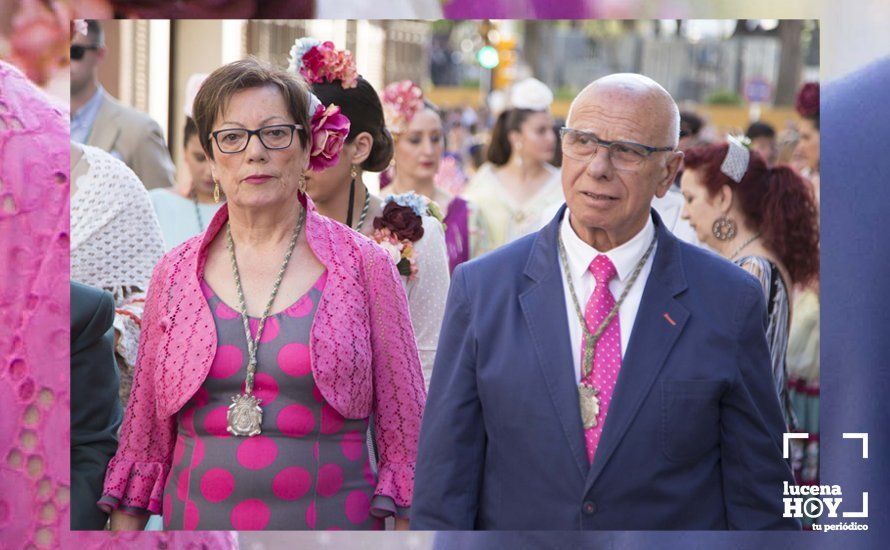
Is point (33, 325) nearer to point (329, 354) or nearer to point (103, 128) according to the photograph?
point (103, 128)

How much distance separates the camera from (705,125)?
5.59 meters

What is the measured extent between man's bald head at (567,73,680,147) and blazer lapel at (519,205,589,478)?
1.33 ft

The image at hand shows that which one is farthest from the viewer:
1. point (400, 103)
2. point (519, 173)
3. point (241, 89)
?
point (519, 173)

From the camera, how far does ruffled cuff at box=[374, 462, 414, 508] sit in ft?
14.6

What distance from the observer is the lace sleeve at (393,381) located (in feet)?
14.5

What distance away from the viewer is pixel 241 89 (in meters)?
4.40

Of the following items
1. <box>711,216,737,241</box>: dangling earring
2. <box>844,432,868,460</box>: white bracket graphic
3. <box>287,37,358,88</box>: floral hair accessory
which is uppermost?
<box>287,37,358,88</box>: floral hair accessory

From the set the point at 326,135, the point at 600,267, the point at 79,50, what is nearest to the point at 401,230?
the point at 326,135

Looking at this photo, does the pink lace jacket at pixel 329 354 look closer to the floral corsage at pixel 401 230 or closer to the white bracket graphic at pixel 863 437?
the floral corsage at pixel 401 230

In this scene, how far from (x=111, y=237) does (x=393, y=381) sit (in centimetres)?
106

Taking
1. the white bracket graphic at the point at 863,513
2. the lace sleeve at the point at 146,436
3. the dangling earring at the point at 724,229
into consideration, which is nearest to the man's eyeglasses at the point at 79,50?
the lace sleeve at the point at 146,436

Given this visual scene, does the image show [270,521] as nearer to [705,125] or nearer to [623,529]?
[623,529]

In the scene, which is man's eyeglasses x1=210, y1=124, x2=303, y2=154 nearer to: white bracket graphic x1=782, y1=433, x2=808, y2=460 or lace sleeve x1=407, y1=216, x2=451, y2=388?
lace sleeve x1=407, y1=216, x2=451, y2=388
